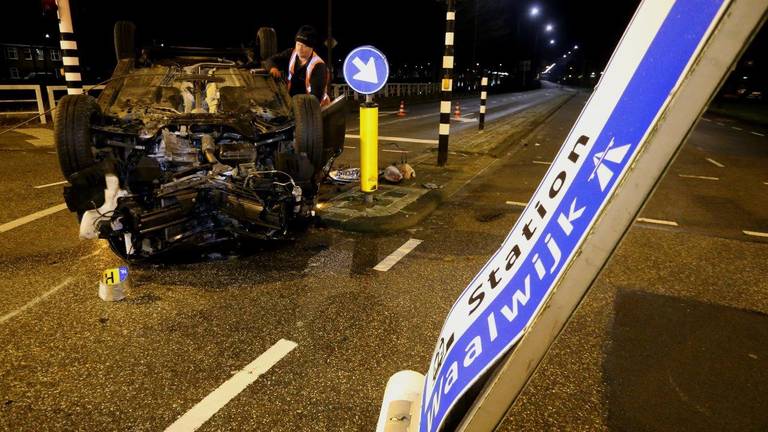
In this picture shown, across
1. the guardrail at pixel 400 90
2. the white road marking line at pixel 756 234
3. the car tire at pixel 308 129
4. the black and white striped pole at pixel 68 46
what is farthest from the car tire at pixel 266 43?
the guardrail at pixel 400 90

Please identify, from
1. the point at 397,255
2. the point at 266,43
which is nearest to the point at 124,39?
the point at 266,43

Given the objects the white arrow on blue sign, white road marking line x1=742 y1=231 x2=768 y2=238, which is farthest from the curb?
white road marking line x1=742 y1=231 x2=768 y2=238

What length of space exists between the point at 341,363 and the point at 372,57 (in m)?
4.10

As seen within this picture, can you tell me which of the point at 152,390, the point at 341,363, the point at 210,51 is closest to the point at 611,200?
the point at 341,363

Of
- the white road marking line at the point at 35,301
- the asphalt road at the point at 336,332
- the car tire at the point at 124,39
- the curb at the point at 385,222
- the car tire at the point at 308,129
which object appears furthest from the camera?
the car tire at the point at 124,39

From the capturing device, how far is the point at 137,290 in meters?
4.19

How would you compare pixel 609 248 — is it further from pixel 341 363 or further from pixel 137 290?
pixel 137 290

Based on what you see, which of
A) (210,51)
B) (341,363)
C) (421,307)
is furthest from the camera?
(210,51)

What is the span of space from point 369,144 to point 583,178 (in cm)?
544

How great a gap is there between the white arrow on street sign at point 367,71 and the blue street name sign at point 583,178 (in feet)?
16.9

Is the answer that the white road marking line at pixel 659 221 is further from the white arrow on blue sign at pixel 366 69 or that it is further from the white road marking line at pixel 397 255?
the white arrow on blue sign at pixel 366 69

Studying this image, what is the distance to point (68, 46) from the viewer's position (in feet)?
30.8

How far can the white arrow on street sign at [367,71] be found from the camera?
6.06 metres

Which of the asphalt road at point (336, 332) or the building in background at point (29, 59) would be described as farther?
the building in background at point (29, 59)
